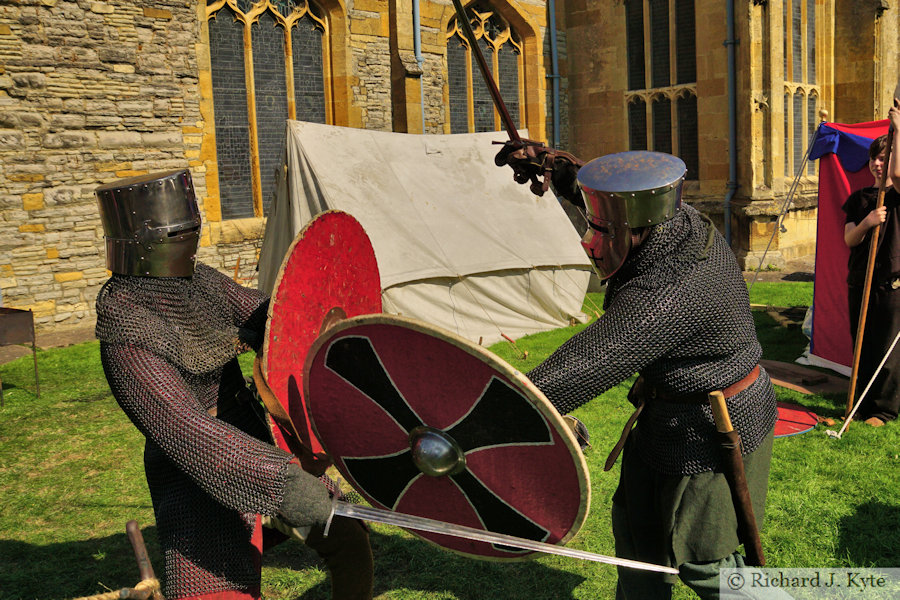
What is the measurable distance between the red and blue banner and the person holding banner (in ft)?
3.04

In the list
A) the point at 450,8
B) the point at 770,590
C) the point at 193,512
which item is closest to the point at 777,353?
the point at 770,590

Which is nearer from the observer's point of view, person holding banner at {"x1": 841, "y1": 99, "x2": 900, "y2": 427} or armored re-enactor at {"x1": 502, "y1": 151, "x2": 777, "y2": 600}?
armored re-enactor at {"x1": 502, "y1": 151, "x2": 777, "y2": 600}

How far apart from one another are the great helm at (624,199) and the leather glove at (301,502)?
93cm

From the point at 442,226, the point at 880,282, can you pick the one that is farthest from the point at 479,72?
the point at 880,282

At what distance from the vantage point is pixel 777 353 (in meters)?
6.63

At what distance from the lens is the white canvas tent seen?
7230 millimetres

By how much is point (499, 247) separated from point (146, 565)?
6.53 metres

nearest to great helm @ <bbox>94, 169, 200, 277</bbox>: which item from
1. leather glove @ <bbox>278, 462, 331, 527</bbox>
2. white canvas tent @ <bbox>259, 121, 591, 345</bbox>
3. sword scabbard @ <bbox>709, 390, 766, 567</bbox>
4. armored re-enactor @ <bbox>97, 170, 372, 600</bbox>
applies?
armored re-enactor @ <bbox>97, 170, 372, 600</bbox>

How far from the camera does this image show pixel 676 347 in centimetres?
197

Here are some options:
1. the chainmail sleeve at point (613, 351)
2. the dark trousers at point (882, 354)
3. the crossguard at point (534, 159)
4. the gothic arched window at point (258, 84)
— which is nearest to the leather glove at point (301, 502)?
the chainmail sleeve at point (613, 351)

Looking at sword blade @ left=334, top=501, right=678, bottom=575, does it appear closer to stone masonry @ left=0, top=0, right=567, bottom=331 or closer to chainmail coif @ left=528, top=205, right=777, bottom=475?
chainmail coif @ left=528, top=205, right=777, bottom=475

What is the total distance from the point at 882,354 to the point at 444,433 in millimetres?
4022

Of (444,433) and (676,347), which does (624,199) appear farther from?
(444,433)

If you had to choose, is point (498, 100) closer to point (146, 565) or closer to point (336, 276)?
point (336, 276)
